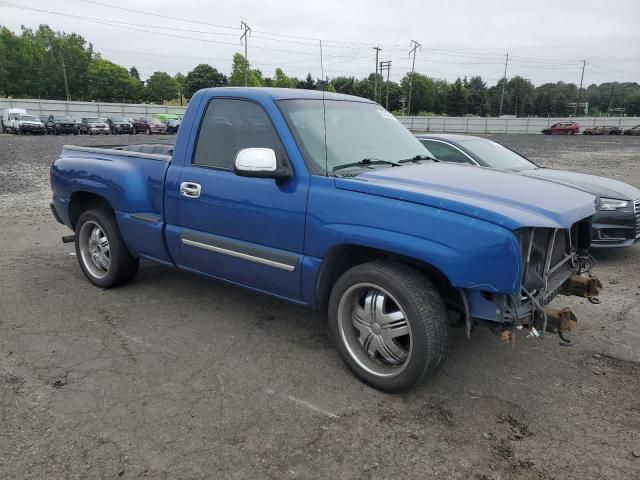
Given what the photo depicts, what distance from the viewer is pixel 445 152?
714 cm

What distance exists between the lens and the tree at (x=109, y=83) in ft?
291

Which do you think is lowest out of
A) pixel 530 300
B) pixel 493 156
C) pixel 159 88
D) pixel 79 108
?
pixel 530 300

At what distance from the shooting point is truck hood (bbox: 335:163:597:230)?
9.29ft

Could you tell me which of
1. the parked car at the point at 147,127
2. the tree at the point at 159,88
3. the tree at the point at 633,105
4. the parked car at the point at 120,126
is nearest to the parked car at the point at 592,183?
the parked car at the point at 120,126

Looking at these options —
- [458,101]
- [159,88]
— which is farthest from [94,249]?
[458,101]

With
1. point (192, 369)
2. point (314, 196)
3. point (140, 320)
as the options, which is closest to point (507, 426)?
point (314, 196)

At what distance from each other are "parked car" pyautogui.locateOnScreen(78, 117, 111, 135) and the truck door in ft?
131

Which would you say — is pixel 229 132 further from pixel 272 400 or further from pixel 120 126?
pixel 120 126

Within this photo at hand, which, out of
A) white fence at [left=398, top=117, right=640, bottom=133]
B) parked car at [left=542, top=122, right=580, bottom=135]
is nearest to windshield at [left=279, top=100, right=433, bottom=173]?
white fence at [left=398, top=117, right=640, bottom=133]

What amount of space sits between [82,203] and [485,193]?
413 centimetres

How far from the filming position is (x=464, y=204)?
285cm

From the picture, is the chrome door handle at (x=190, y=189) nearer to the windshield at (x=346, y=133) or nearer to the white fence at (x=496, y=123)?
the windshield at (x=346, y=133)

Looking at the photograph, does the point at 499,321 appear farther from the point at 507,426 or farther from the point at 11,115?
the point at 11,115

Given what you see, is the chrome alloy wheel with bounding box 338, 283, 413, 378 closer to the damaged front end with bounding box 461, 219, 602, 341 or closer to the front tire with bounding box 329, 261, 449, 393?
the front tire with bounding box 329, 261, 449, 393
